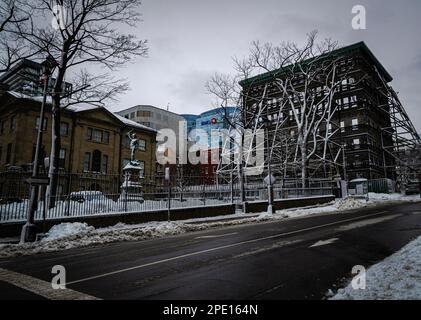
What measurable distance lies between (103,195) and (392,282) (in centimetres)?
1290

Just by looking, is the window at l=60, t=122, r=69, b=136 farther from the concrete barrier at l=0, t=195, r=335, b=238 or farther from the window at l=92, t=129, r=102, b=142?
the concrete barrier at l=0, t=195, r=335, b=238

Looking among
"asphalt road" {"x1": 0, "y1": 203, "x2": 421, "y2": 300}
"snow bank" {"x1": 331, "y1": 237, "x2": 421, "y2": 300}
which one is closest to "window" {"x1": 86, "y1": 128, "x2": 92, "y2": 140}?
"asphalt road" {"x1": 0, "y1": 203, "x2": 421, "y2": 300}

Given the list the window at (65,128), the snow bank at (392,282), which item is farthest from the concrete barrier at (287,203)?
the window at (65,128)

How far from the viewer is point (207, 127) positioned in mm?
97312

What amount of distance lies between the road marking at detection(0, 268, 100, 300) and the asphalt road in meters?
0.06

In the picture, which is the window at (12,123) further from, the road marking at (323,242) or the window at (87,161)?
the road marking at (323,242)

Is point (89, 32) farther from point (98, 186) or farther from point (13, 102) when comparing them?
point (13, 102)

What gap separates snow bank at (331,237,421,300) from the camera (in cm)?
390

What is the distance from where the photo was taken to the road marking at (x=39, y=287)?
4.40m

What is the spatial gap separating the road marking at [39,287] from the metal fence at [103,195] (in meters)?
5.84

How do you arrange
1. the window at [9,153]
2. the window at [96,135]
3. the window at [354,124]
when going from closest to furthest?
the window at [9,153], the window at [96,135], the window at [354,124]
